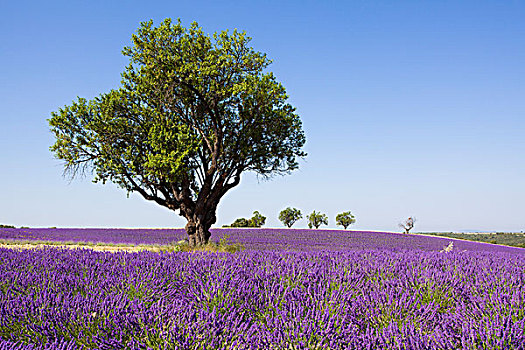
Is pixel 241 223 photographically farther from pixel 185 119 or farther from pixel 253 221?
pixel 185 119

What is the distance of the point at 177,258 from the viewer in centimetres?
451

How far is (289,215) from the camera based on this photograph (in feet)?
132

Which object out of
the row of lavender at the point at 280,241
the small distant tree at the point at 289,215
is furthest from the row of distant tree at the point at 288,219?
the row of lavender at the point at 280,241

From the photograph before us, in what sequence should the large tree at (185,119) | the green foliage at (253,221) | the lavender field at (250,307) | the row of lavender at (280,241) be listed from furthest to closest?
the green foliage at (253,221)
the row of lavender at (280,241)
the large tree at (185,119)
the lavender field at (250,307)

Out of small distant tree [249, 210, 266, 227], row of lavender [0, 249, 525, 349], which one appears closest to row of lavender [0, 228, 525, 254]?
row of lavender [0, 249, 525, 349]

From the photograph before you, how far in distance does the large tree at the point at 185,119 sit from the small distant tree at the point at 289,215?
90.7 ft

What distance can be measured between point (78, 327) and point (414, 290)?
2.42 metres

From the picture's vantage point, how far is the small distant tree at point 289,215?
3997 centimetres

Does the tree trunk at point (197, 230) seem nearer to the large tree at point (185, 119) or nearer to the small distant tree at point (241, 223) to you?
the large tree at point (185, 119)

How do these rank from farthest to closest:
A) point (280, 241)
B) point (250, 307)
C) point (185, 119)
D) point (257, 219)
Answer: point (257, 219)
point (280, 241)
point (185, 119)
point (250, 307)

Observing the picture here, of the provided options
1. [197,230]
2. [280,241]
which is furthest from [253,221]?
[197,230]

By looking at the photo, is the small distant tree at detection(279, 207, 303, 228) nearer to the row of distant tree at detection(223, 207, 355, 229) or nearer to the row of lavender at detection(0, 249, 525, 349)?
the row of distant tree at detection(223, 207, 355, 229)

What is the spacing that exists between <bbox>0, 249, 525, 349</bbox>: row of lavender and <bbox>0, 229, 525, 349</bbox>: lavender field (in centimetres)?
1

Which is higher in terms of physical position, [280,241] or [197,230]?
[197,230]
